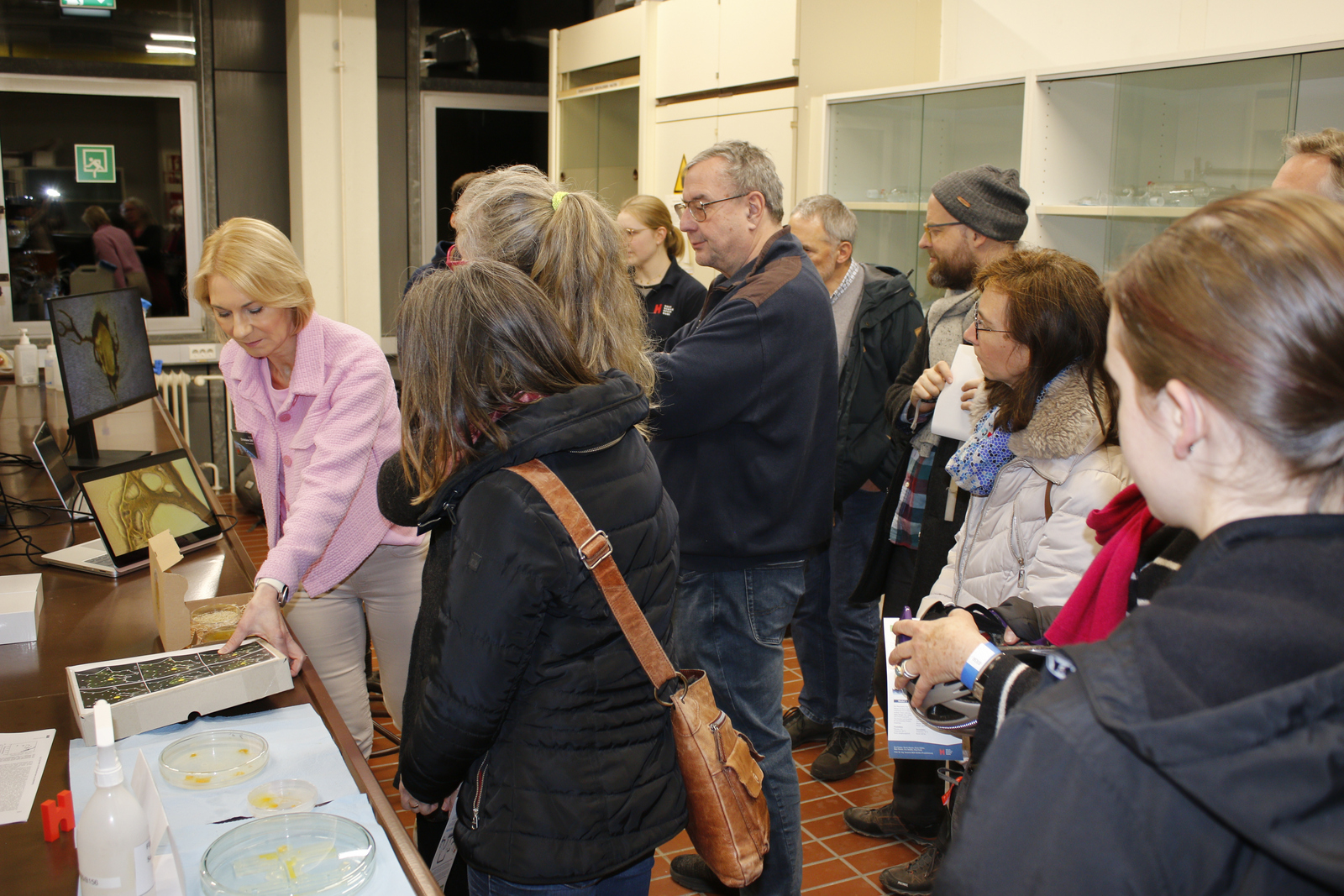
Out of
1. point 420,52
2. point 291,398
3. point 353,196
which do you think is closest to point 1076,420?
point 291,398

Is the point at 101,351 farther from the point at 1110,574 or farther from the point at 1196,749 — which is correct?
the point at 1196,749

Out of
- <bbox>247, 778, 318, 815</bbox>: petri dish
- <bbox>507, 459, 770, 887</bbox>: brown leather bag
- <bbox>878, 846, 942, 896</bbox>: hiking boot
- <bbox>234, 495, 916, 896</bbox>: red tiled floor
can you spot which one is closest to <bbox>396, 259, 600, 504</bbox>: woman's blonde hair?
<bbox>507, 459, 770, 887</bbox>: brown leather bag

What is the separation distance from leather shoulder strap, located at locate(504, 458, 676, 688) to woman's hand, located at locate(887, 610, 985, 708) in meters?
0.33

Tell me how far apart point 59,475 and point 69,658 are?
47.0 inches

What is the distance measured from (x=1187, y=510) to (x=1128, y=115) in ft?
10.4

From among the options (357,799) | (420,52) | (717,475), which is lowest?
(357,799)

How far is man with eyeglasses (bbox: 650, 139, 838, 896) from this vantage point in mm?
2123

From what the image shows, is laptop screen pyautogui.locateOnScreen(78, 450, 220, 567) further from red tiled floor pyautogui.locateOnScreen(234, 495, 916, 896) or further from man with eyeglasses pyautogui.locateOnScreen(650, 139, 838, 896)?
man with eyeglasses pyautogui.locateOnScreen(650, 139, 838, 896)

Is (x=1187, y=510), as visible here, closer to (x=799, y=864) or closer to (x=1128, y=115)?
(x=799, y=864)

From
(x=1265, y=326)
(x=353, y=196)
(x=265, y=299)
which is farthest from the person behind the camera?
(x=353, y=196)

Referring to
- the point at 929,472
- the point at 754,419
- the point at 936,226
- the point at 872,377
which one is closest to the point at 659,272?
the point at 872,377

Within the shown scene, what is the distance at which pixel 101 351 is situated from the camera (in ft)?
10.5

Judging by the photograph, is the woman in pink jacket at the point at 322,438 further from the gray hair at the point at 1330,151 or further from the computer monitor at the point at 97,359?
Result: the gray hair at the point at 1330,151

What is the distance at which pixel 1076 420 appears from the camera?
170 cm
